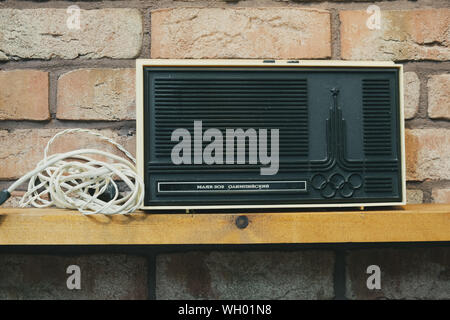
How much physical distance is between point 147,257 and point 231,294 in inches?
6.4

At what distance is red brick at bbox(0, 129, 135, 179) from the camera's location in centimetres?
79

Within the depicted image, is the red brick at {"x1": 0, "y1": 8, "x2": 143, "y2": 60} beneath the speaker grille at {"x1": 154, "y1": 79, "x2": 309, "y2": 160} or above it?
above

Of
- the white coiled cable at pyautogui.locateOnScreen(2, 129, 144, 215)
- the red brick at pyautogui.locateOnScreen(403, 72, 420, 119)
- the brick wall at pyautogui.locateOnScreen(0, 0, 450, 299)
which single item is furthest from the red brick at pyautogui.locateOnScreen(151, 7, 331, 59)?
the white coiled cable at pyautogui.locateOnScreen(2, 129, 144, 215)

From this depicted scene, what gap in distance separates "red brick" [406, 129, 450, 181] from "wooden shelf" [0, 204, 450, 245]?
200 millimetres

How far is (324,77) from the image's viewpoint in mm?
647

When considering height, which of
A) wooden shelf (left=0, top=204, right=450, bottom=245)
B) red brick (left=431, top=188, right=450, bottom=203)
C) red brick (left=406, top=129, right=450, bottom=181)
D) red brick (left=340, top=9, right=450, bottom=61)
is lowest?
wooden shelf (left=0, top=204, right=450, bottom=245)

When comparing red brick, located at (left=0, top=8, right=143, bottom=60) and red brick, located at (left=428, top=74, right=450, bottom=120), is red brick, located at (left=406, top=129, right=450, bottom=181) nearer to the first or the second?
red brick, located at (left=428, top=74, right=450, bottom=120)

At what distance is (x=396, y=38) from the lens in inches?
32.1

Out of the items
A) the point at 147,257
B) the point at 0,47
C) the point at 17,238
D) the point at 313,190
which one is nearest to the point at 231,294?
the point at 147,257

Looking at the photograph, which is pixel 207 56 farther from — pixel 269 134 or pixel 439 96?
pixel 439 96

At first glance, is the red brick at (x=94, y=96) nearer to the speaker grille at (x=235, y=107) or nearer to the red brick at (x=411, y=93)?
the speaker grille at (x=235, y=107)

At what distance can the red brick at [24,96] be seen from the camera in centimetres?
79

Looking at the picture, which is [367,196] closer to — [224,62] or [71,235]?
[224,62]

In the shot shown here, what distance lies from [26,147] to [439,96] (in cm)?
75
